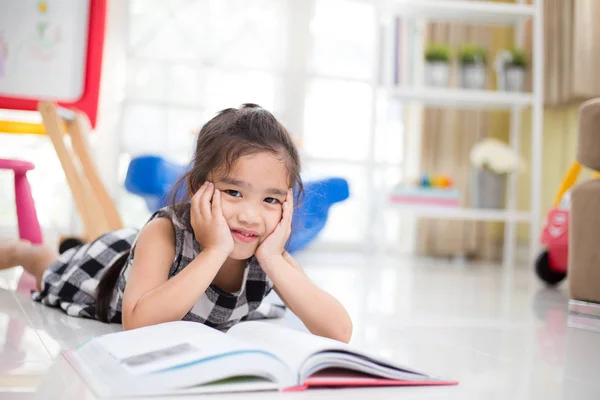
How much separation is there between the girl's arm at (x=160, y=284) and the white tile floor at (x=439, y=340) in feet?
0.43

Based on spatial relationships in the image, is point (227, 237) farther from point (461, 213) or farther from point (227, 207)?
point (461, 213)

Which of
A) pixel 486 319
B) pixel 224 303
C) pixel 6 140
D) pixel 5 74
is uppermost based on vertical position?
pixel 5 74

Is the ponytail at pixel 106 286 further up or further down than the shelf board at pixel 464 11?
further down

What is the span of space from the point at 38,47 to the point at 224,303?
1.67m

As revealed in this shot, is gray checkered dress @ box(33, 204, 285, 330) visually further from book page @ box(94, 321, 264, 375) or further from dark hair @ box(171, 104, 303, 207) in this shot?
book page @ box(94, 321, 264, 375)

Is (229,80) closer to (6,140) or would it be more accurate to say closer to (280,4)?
(280,4)

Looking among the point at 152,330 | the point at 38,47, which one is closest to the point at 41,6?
the point at 38,47

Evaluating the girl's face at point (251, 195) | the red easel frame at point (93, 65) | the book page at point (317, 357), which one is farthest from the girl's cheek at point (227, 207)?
the red easel frame at point (93, 65)

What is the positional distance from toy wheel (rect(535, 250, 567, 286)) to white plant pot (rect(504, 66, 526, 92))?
1284 mm

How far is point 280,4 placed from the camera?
4145mm

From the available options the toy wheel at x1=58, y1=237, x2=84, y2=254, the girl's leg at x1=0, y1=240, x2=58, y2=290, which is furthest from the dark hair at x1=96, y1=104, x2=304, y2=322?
the toy wheel at x1=58, y1=237, x2=84, y2=254

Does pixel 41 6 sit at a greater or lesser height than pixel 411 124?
greater

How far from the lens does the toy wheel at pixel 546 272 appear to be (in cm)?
267

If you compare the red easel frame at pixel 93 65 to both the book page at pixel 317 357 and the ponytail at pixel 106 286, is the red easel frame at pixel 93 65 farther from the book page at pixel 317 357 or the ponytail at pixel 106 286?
the book page at pixel 317 357
